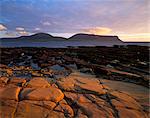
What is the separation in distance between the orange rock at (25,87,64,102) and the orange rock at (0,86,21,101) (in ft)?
1.17

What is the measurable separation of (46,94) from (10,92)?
1026 mm

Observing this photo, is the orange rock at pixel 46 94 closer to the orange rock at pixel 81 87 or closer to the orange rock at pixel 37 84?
the orange rock at pixel 37 84

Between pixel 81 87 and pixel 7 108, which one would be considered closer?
pixel 7 108

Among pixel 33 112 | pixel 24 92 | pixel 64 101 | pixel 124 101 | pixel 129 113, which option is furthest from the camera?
pixel 24 92

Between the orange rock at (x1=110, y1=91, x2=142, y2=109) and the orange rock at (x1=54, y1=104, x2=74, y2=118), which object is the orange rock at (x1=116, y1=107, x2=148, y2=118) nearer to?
the orange rock at (x1=110, y1=91, x2=142, y2=109)

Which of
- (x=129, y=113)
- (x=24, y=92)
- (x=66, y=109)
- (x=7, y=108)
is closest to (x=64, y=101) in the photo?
(x=66, y=109)

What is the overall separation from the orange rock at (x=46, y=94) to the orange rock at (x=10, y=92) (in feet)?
1.17

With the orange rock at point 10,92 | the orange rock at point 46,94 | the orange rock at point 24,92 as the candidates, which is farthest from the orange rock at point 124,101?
the orange rock at point 10,92

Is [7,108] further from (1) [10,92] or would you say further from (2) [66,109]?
(2) [66,109]

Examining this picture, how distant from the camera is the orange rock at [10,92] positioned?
5.09m

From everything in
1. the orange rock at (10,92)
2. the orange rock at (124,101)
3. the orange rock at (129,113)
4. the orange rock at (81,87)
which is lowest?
the orange rock at (129,113)

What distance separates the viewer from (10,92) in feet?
17.8

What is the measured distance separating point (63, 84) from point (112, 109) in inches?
86.6

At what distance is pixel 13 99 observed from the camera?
4984mm
